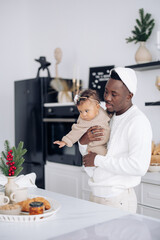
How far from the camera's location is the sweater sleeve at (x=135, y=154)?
5.20ft

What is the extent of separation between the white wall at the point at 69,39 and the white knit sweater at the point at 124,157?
1.60 metres

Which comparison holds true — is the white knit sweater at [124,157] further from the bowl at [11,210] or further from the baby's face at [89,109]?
the bowl at [11,210]

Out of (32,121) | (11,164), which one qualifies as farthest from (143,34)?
(11,164)

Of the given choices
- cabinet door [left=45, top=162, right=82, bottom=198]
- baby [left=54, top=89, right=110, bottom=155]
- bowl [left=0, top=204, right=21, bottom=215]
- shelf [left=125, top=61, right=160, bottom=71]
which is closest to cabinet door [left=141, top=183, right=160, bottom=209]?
cabinet door [left=45, top=162, right=82, bottom=198]

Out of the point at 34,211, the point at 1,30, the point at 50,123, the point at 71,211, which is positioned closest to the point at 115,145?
the point at 71,211

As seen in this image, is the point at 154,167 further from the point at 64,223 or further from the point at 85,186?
the point at 64,223

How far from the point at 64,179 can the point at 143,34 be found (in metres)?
1.64

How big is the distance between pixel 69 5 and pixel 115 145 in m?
3.04

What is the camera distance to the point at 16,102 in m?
4.20

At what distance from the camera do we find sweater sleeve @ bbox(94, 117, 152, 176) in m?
1.58

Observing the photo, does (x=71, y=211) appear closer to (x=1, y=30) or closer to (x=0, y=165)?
(x=0, y=165)

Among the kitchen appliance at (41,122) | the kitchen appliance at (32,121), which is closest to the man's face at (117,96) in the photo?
the kitchen appliance at (41,122)

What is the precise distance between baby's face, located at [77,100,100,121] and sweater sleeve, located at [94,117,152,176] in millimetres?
242

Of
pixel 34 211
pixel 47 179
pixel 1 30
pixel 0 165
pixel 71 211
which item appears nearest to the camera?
pixel 34 211
